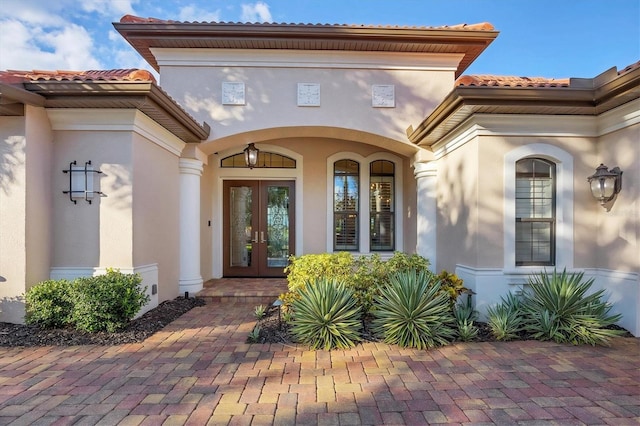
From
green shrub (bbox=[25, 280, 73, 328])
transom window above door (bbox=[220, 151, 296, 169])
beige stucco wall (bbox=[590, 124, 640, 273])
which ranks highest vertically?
transom window above door (bbox=[220, 151, 296, 169])

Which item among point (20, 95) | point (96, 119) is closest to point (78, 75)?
point (96, 119)

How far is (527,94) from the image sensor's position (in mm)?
4707

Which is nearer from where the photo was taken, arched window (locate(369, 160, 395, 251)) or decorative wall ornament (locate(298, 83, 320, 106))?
decorative wall ornament (locate(298, 83, 320, 106))

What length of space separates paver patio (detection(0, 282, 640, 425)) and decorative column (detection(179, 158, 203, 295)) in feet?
8.12

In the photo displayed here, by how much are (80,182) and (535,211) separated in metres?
6.92

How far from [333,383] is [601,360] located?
3052mm

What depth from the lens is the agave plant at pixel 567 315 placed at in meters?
4.36

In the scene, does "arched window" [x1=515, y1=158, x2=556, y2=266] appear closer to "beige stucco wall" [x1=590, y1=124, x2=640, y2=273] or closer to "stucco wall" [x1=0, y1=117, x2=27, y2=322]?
"beige stucco wall" [x1=590, y1=124, x2=640, y2=273]

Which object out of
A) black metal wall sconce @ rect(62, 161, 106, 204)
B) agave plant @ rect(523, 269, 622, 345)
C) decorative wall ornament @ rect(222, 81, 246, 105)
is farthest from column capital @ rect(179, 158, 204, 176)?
agave plant @ rect(523, 269, 622, 345)

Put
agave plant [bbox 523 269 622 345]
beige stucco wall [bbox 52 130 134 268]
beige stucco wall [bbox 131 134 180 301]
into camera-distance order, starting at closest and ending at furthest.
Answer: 1. agave plant [bbox 523 269 622 345]
2. beige stucco wall [bbox 52 130 134 268]
3. beige stucco wall [bbox 131 134 180 301]

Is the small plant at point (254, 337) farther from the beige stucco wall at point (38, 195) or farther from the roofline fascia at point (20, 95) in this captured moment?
the roofline fascia at point (20, 95)

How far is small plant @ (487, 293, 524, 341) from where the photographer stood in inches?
177

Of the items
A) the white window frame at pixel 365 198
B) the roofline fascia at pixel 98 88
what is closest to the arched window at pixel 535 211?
the white window frame at pixel 365 198

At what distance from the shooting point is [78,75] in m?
5.76
